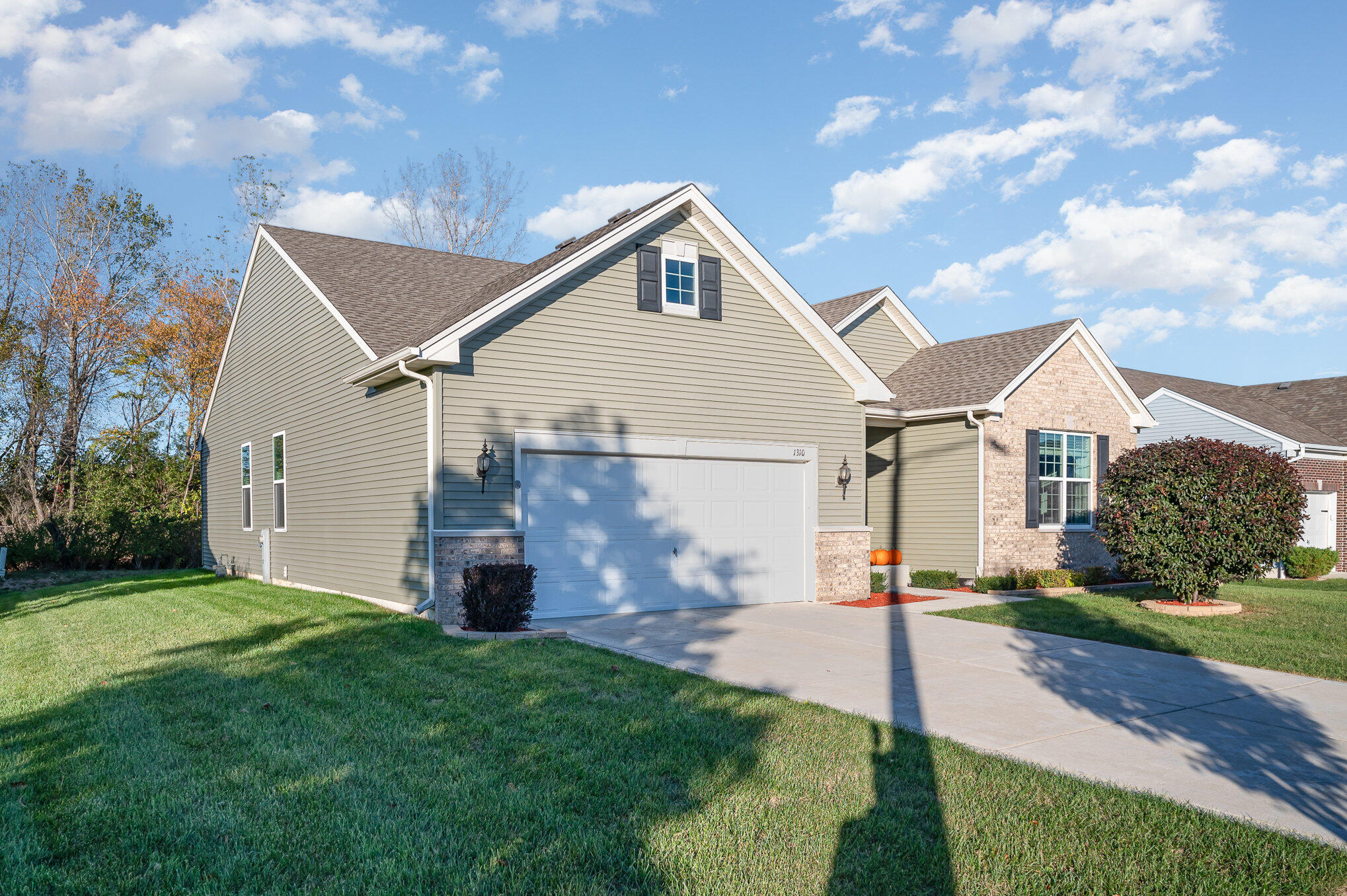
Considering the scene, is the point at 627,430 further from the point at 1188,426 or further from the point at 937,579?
the point at 1188,426

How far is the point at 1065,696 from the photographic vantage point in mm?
7566

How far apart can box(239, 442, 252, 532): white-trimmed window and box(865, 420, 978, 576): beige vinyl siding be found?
41.5 ft

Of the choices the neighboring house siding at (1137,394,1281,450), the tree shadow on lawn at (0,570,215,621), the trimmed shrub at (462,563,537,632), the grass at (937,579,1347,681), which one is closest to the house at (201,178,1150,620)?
the trimmed shrub at (462,563,537,632)

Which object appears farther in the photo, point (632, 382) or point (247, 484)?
point (247, 484)

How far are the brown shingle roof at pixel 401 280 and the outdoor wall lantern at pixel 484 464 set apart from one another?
1577mm

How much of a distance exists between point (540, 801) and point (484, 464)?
22.6 ft

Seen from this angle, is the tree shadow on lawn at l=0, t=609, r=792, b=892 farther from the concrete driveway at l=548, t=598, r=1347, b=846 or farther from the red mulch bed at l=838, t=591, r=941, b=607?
the red mulch bed at l=838, t=591, r=941, b=607

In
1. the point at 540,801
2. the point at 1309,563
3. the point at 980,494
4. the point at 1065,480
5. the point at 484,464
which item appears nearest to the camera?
the point at 540,801

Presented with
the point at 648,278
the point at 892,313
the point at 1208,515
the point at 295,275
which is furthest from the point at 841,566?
the point at 295,275

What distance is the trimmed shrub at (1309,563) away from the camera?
20422 millimetres

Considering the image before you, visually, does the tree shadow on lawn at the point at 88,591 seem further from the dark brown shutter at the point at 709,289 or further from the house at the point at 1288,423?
the house at the point at 1288,423

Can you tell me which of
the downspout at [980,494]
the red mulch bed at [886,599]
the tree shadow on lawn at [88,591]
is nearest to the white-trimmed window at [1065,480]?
the downspout at [980,494]

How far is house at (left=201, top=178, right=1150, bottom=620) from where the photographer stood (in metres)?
11.6

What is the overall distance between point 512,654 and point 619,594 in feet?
12.7
